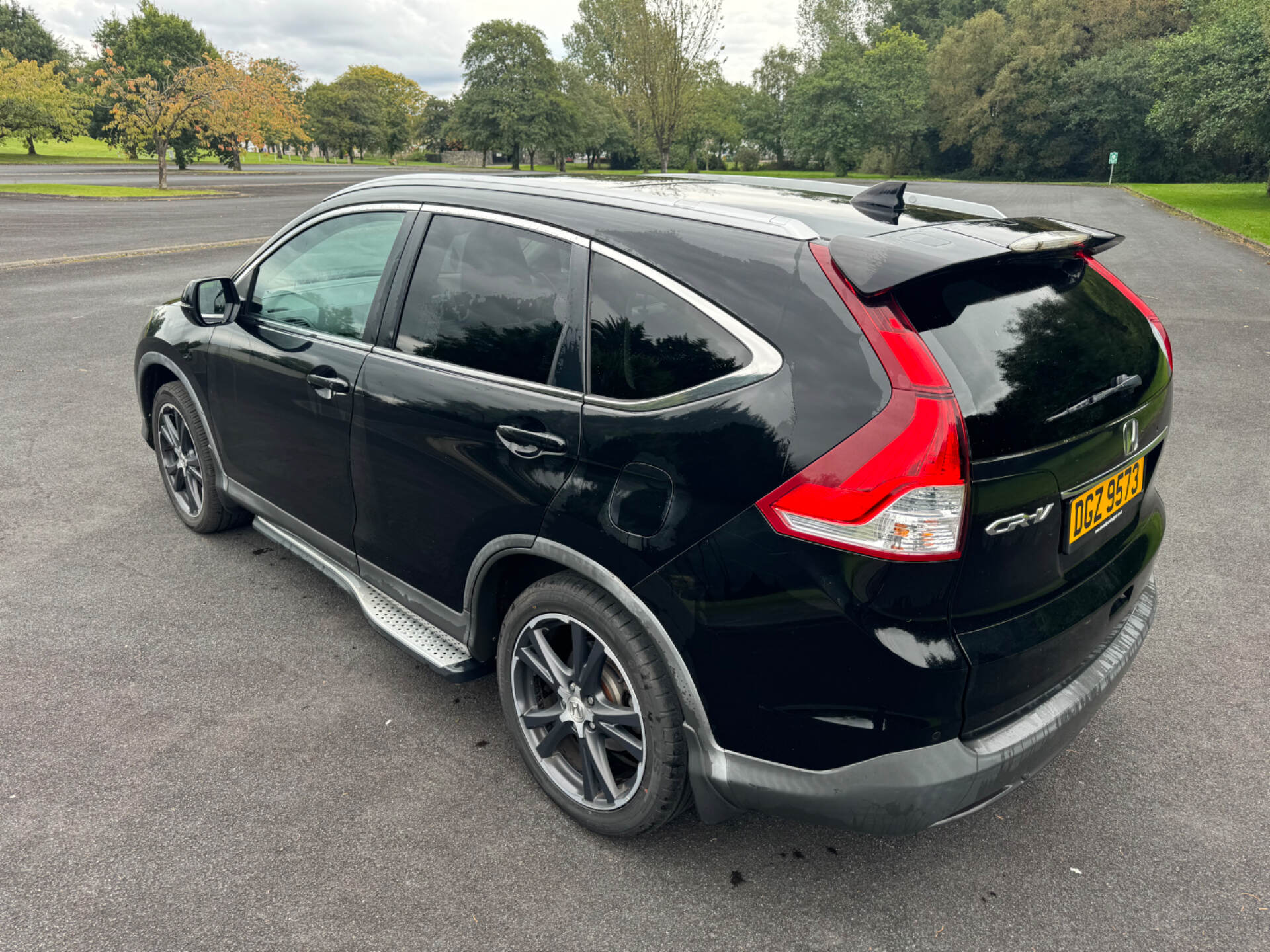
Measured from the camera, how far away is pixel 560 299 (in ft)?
7.98

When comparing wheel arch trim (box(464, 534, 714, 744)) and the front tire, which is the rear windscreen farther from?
the front tire

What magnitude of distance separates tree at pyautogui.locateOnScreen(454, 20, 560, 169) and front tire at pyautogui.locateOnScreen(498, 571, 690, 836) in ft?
220

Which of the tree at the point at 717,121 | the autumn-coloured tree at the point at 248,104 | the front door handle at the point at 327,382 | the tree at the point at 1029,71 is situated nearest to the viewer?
the front door handle at the point at 327,382

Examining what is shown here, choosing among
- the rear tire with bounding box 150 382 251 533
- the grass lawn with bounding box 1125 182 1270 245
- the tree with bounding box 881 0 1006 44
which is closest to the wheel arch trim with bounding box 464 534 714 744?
the rear tire with bounding box 150 382 251 533

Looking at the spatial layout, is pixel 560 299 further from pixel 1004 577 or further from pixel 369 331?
pixel 1004 577

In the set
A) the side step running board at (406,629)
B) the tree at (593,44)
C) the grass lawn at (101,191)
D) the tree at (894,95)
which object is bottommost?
the side step running board at (406,629)

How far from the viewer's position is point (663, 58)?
48.7 metres

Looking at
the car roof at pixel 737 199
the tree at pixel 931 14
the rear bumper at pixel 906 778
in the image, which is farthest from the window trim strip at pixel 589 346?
the tree at pixel 931 14

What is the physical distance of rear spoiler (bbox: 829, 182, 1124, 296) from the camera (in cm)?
190

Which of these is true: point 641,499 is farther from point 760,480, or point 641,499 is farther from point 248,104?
point 248,104

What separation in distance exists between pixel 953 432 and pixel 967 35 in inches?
2784

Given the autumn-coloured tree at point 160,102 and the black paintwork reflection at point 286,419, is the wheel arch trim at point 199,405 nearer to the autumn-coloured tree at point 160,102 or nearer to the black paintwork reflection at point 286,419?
the black paintwork reflection at point 286,419

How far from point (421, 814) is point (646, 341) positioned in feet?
5.13

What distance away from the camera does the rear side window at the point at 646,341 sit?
2072 millimetres
